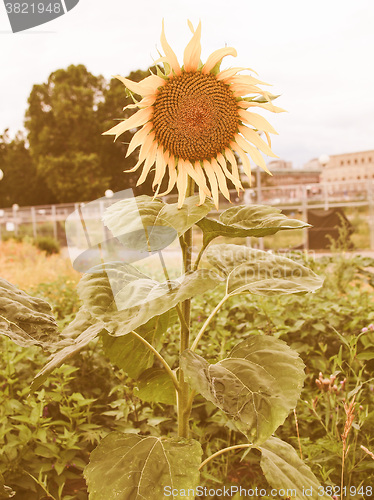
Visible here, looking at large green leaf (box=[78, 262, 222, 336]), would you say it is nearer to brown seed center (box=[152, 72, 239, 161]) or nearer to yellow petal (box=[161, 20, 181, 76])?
brown seed center (box=[152, 72, 239, 161])

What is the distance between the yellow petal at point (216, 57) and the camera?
90cm

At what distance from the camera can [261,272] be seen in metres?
1.12

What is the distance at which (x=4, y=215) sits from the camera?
770 inches

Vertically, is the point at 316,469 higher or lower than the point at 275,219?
lower

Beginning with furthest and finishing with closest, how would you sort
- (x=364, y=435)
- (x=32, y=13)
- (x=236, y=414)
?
(x=364, y=435), (x=32, y=13), (x=236, y=414)

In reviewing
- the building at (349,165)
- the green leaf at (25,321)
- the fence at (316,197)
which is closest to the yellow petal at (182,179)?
the green leaf at (25,321)

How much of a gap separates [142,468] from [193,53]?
0.83 metres

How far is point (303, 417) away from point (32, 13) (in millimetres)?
1668

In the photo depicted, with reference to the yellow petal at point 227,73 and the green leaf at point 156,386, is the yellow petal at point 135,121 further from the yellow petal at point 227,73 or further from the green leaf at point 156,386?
the green leaf at point 156,386

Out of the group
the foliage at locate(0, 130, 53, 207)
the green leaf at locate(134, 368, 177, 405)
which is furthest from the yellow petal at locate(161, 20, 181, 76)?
the foliage at locate(0, 130, 53, 207)

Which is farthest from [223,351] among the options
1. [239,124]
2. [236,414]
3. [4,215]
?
[4,215]

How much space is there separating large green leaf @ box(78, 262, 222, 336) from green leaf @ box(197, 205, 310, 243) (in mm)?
102

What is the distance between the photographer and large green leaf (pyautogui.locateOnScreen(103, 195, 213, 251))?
905 millimetres

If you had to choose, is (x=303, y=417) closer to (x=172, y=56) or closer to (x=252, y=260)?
(x=252, y=260)
